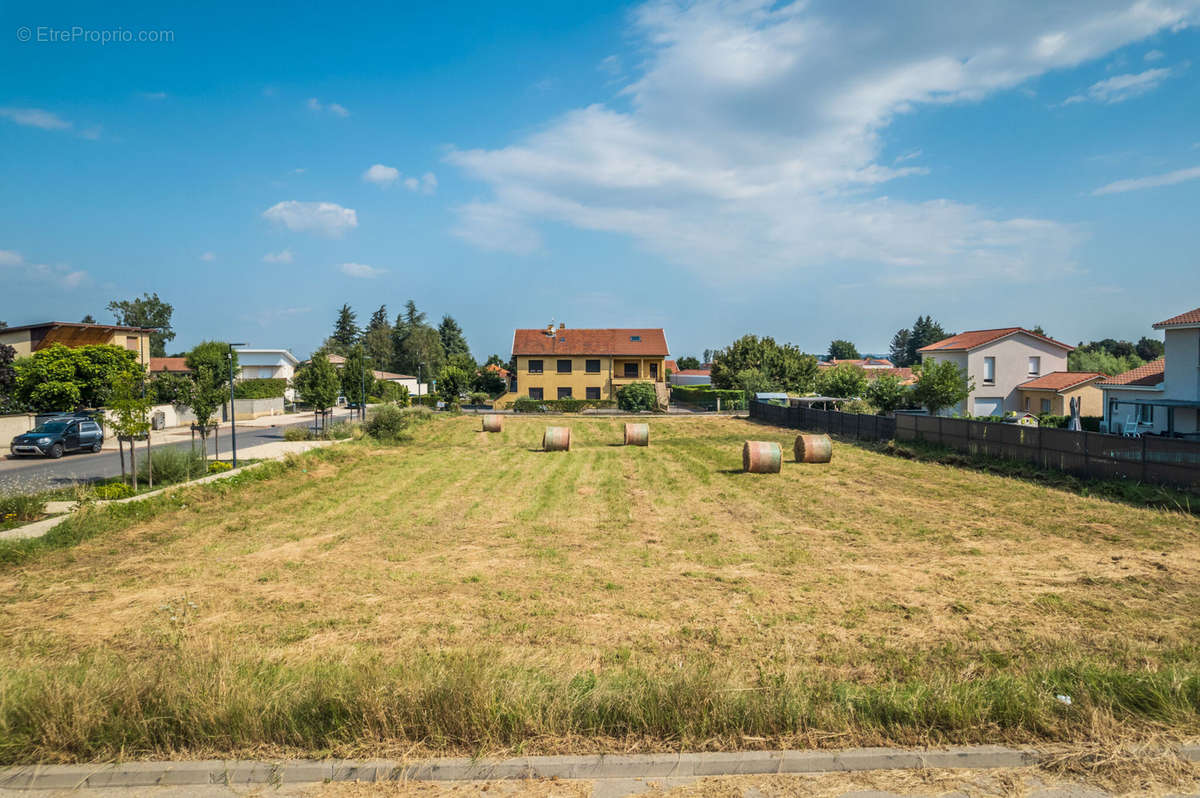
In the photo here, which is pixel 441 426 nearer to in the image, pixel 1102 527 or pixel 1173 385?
pixel 1102 527

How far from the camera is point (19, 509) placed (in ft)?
43.4

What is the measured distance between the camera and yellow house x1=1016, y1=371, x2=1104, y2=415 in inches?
1596

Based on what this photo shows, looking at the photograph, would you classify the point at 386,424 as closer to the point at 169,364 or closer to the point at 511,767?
the point at 511,767

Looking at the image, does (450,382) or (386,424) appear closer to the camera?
(386,424)

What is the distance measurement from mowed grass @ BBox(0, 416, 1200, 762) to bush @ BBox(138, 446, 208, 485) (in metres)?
2.76

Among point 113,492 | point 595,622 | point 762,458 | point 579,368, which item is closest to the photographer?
point 595,622

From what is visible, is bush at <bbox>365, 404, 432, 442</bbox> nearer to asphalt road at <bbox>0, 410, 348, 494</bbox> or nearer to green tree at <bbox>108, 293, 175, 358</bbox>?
asphalt road at <bbox>0, 410, 348, 494</bbox>

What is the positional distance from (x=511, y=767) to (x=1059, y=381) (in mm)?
48154

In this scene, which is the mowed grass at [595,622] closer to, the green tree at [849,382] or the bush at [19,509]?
the bush at [19,509]

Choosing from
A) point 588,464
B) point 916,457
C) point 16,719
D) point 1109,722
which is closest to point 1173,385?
point 916,457

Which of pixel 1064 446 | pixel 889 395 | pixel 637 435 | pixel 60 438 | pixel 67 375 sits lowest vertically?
pixel 637 435

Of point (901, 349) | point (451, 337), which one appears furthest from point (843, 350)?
point (451, 337)

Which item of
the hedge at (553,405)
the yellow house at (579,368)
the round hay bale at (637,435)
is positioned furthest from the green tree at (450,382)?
the round hay bale at (637,435)

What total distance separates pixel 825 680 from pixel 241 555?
10078 mm
